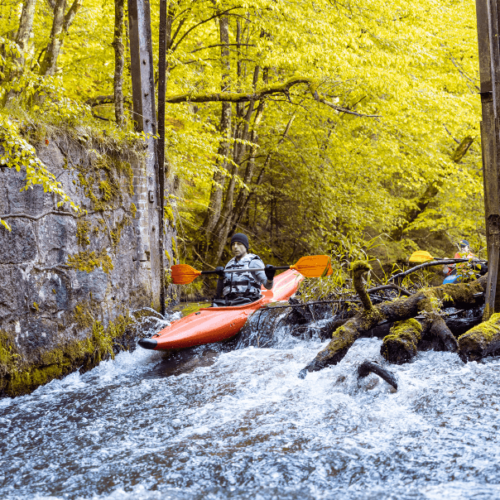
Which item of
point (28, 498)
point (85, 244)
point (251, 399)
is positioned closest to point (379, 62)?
point (85, 244)

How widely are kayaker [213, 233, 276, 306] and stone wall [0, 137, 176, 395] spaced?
3.40 feet

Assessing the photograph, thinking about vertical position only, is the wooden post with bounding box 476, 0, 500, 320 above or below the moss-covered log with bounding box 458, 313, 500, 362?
above

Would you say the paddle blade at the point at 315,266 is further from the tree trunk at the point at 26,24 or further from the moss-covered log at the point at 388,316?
the tree trunk at the point at 26,24

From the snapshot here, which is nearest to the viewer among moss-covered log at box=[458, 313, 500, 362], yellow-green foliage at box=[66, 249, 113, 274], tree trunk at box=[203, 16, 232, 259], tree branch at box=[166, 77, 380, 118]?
moss-covered log at box=[458, 313, 500, 362]

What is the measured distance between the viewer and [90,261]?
4.82 m

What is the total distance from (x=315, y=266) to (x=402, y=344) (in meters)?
1.78

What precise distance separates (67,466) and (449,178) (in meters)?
10.4

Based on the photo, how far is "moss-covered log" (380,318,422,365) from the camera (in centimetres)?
414

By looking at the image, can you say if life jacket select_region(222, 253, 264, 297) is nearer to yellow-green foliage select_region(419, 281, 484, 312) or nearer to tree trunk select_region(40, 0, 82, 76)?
yellow-green foliage select_region(419, 281, 484, 312)

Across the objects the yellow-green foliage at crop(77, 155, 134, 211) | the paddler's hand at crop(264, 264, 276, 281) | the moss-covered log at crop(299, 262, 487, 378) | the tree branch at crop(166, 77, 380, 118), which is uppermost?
the tree branch at crop(166, 77, 380, 118)

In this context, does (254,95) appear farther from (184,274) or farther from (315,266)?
(315,266)

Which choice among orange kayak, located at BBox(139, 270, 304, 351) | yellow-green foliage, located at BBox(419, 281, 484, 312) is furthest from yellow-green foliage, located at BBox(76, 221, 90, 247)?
yellow-green foliage, located at BBox(419, 281, 484, 312)

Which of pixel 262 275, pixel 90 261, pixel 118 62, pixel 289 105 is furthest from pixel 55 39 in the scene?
pixel 289 105

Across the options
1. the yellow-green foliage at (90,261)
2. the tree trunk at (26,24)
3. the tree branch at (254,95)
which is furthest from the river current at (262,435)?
the tree branch at (254,95)
